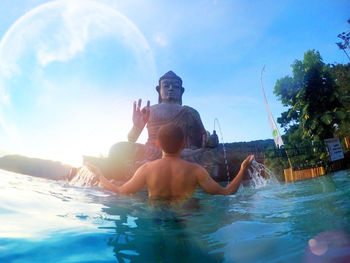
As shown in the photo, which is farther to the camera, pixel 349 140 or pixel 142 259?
pixel 349 140

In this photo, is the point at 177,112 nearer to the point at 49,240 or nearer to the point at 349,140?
the point at 49,240

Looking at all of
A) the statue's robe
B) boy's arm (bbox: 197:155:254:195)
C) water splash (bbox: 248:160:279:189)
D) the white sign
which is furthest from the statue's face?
the white sign

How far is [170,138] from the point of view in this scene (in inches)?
106

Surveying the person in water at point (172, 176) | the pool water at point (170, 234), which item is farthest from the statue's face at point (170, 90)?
the pool water at point (170, 234)

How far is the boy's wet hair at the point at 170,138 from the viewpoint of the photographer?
2.69 metres

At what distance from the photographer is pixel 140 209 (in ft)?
9.32

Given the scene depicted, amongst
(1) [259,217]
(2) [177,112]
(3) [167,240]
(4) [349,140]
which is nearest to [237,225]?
(1) [259,217]

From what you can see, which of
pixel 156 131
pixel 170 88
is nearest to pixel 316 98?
pixel 170 88

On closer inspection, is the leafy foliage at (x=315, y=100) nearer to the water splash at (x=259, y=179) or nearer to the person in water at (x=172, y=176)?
the water splash at (x=259, y=179)

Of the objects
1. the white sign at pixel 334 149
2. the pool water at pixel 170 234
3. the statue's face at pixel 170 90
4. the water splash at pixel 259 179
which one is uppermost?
the statue's face at pixel 170 90

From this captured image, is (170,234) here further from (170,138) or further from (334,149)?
(334,149)

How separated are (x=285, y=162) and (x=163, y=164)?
19.3 meters

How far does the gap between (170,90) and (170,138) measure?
6.37 meters

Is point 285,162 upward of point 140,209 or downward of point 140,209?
upward
